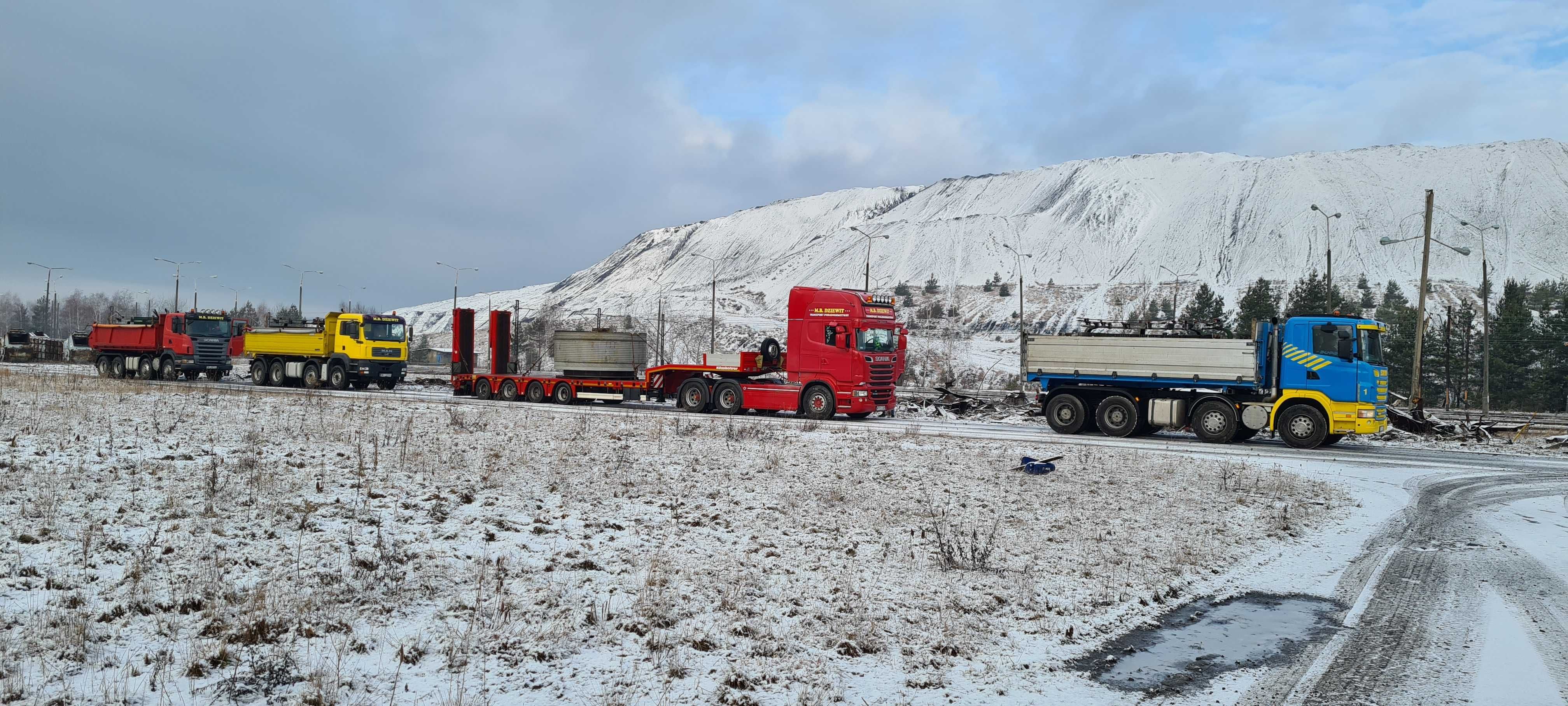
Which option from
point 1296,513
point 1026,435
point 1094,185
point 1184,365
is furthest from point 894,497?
point 1094,185

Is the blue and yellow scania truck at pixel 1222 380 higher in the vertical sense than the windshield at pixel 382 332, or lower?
lower

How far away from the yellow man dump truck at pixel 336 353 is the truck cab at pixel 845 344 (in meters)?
18.3

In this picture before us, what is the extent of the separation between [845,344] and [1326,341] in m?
12.5

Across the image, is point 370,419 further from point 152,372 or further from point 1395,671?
point 152,372

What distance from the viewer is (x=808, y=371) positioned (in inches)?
1061

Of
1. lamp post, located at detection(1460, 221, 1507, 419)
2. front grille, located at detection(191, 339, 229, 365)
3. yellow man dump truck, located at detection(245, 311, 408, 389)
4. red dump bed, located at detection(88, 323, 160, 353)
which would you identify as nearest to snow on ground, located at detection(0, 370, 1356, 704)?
yellow man dump truck, located at detection(245, 311, 408, 389)

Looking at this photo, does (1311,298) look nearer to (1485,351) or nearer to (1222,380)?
(1485,351)

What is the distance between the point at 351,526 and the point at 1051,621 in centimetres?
642

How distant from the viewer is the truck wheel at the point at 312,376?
35.8m

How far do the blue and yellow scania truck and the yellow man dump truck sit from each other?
25.2 metres

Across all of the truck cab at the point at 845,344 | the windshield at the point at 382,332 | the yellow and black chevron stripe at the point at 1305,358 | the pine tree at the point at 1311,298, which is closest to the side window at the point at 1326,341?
the yellow and black chevron stripe at the point at 1305,358

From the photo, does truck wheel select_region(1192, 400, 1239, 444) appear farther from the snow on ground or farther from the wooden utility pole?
the wooden utility pole

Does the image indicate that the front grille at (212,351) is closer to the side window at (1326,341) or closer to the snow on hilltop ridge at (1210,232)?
the side window at (1326,341)

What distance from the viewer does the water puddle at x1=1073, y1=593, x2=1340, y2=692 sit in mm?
6211
